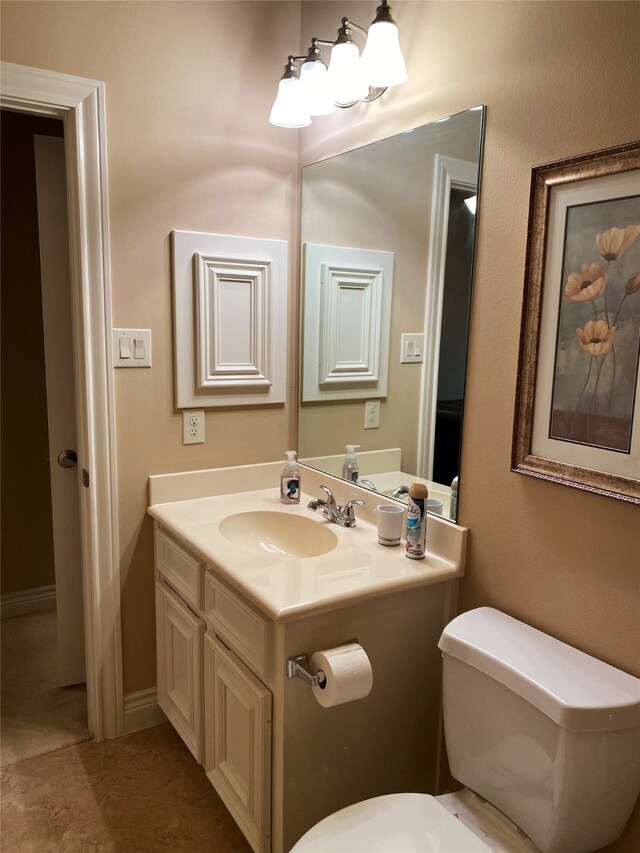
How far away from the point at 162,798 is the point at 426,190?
1857 millimetres

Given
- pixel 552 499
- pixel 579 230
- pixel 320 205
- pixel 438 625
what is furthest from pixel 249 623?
pixel 320 205

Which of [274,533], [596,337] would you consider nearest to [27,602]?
[274,533]

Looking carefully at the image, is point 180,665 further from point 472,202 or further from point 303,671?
point 472,202

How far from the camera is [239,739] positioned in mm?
1495

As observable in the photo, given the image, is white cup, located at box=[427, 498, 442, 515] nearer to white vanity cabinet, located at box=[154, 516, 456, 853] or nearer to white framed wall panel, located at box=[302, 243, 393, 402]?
white vanity cabinet, located at box=[154, 516, 456, 853]

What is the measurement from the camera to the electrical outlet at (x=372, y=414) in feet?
6.09

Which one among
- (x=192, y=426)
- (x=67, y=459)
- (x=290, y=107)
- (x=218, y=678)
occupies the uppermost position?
(x=290, y=107)

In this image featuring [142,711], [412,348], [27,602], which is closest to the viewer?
[412,348]

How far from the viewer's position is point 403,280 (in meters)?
1.71

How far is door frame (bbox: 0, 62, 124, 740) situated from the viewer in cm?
167

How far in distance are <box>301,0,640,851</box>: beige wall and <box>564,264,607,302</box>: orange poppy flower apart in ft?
0.44

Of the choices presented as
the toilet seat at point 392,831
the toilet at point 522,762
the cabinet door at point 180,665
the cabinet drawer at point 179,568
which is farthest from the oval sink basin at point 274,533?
the toilet seat at point 392,831

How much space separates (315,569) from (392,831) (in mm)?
544

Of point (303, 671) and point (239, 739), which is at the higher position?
point (303, 671)
